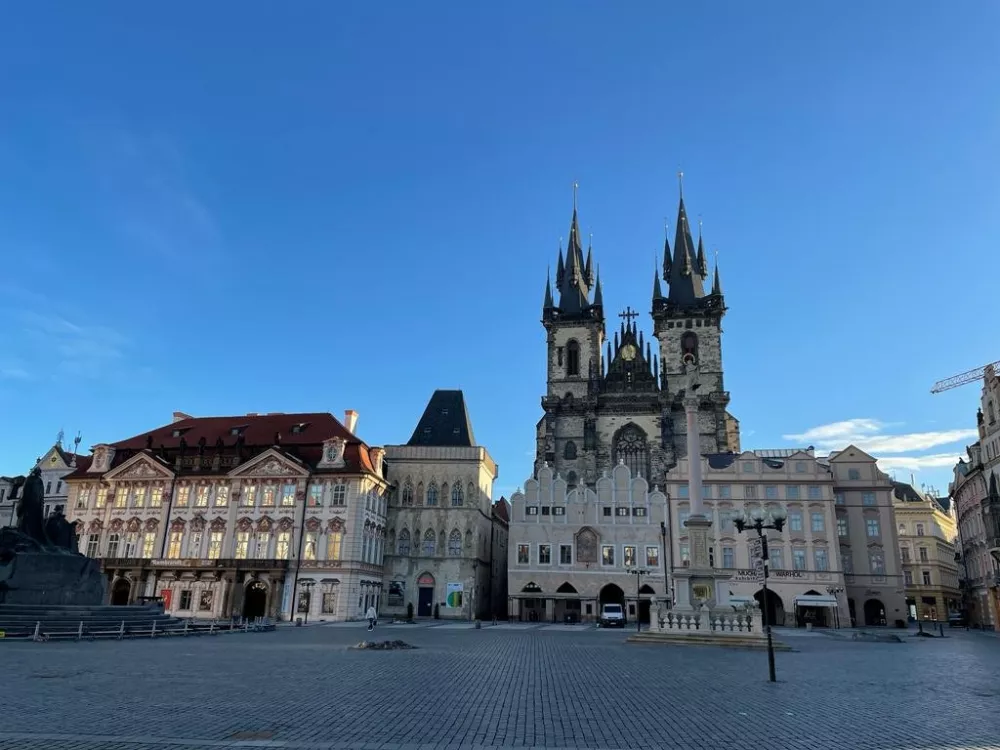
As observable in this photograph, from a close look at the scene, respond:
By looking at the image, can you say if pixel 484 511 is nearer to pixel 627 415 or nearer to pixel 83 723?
pixel 627 415

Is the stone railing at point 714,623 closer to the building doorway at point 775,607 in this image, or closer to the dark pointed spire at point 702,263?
the building doorway at point 775,607

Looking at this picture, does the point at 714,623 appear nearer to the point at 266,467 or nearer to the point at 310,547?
the point at 310,547

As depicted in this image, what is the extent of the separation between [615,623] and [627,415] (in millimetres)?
31989

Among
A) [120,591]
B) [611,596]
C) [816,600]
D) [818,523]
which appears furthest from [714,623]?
[120,591]

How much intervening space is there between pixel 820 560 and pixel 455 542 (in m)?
28.8

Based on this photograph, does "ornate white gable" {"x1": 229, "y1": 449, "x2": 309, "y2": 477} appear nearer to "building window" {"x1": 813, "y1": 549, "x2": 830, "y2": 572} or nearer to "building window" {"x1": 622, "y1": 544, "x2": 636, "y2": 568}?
"building window" {"x1": 622, "y1": 544, "x2": 636, "y2": 568}

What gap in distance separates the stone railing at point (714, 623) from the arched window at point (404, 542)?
3099 cm

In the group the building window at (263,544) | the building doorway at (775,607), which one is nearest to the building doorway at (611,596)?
the building doorway at (775,607)

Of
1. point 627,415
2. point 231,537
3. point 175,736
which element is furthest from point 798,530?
point 175,736

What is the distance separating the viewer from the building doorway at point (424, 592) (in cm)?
5631

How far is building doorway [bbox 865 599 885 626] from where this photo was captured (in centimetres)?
5569

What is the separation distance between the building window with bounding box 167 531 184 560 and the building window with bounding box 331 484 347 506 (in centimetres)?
1261

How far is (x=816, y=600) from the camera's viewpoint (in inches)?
2004

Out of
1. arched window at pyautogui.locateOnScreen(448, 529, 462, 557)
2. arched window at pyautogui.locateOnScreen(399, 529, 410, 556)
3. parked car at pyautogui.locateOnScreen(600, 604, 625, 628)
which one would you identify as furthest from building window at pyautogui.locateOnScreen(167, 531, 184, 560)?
parked car at pyautogui.locateOnScreen(600, 604, 625, 628)
